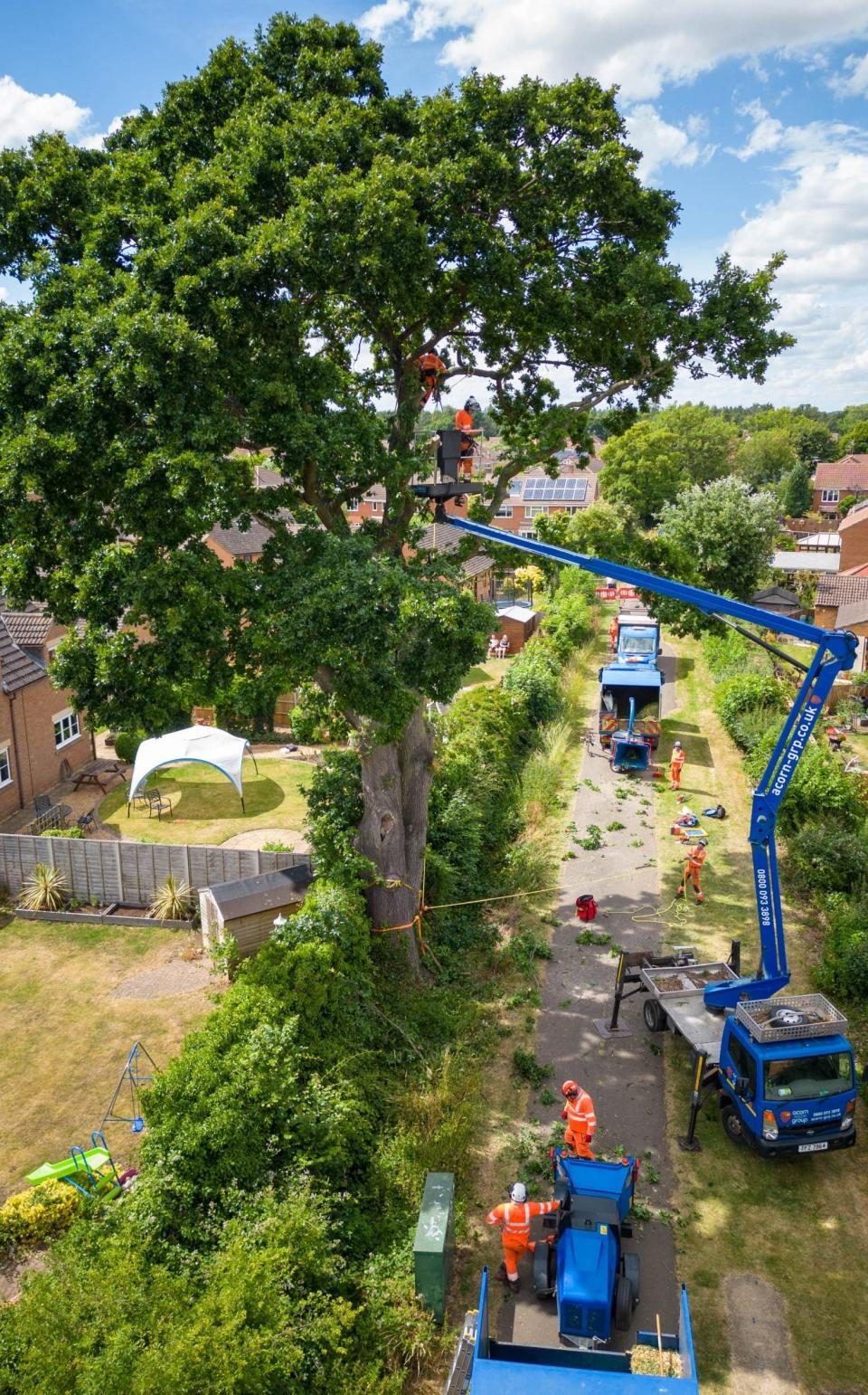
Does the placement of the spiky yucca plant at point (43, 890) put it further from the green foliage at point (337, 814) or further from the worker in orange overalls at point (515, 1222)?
the worker in orange overalls at point (515, 1222)

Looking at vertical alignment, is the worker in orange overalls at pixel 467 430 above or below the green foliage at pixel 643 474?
below

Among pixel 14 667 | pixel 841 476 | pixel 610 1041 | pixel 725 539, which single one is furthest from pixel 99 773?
pixel 841 476

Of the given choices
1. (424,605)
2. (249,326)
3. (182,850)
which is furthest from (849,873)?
(249,326)

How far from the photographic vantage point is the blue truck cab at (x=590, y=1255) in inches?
369

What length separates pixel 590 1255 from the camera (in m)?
9.66

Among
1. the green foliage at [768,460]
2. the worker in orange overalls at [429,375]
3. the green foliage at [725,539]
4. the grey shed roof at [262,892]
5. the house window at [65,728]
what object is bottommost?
the grey shed roof at [262,892]

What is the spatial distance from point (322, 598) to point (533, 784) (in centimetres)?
1289

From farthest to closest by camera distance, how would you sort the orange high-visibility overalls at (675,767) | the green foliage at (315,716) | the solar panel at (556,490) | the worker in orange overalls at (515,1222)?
the solar panel at (556,490)
the orange high-visibility overalls at (675,767)
the green foliage at (315,716)
the worker in orange overalls at (515,1222)

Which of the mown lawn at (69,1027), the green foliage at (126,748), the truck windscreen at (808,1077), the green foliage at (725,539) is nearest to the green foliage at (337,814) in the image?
the mown lawn at (69,1027)

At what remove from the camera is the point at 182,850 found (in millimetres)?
19516

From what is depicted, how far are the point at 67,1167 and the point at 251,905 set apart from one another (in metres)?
5.78

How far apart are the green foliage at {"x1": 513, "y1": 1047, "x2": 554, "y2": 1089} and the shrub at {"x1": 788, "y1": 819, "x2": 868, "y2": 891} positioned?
7.87 meters

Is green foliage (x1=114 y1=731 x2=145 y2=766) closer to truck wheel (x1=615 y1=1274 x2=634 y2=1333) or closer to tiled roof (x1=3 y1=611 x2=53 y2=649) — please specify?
tiled roof (x1=3 y1=611 x2=53 y2=649)

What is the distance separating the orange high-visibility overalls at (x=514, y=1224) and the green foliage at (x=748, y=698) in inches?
777
